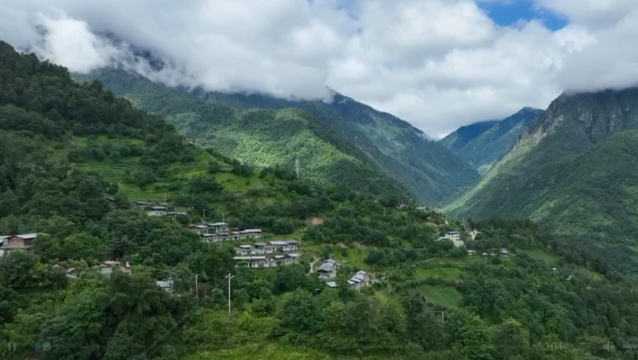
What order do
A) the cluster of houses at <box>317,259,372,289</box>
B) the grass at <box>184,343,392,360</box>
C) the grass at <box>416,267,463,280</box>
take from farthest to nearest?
the grass at <box>416,267,463,280</box> → the cluster of houses at <box>317,259,372,289</box> → the grass at <box>184,343,392,360</box>

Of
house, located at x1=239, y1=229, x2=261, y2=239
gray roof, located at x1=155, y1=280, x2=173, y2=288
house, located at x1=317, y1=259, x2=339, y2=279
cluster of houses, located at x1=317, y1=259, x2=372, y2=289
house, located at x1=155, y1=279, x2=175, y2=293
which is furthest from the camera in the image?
house, located at x1=239, y1=229, x2=261, y2=239

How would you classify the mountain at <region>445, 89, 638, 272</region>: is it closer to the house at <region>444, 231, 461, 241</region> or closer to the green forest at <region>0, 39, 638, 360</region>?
the green forest at <region>0, 39, 638, 360</region>

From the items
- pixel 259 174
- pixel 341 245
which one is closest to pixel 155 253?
pixel 341 245

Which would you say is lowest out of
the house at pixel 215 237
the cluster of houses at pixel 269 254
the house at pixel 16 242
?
the cluster of houses at pixel 269 254

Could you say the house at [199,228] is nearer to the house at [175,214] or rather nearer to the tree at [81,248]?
the house at [175,214]

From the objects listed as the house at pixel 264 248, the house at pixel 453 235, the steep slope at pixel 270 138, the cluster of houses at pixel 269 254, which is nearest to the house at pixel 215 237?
the cluster of houses at pixel 269 254

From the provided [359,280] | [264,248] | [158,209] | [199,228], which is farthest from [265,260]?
[158,209]

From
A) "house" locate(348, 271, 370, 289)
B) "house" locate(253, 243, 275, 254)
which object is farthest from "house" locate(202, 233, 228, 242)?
"house" locate(348, 271, 370, 289)
